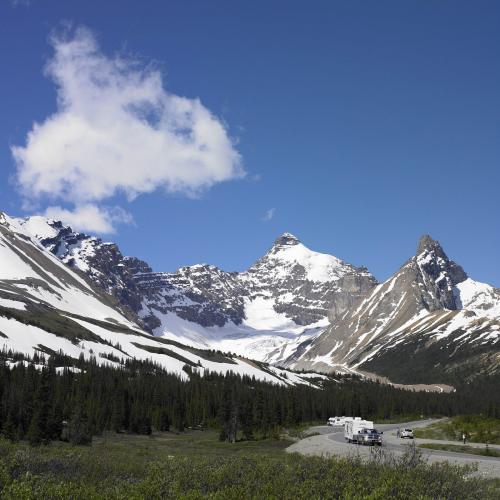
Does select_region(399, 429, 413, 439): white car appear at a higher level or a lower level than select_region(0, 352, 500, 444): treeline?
lower

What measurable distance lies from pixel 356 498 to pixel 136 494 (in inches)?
313

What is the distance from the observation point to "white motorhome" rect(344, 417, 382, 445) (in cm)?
8354

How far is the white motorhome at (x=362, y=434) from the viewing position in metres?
83.5

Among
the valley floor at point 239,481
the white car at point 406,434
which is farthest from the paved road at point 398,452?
the white car at point 406,434

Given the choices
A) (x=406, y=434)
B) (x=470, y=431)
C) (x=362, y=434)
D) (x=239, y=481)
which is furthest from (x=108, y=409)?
(x=239, y=481)

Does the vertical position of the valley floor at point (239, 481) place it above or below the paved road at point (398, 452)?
above

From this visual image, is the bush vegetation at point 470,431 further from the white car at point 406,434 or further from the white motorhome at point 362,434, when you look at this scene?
the white motorhome at point 362,434

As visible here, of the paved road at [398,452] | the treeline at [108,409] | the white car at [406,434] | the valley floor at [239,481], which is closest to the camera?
the valley floor at [239,481]

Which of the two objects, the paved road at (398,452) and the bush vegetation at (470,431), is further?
the bush vegetation at (470,431)

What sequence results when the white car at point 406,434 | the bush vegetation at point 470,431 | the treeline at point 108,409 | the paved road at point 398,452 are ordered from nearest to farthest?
the paved road at point 398,452 → the bush vegetation at point 470,431 → the white car at point 406,434 → the treeline at point 108,409

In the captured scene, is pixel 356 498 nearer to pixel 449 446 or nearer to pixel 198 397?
pixel 449 446

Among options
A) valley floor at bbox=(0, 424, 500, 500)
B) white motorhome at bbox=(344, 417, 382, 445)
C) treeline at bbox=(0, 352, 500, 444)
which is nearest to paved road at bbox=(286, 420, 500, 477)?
white motorhome at bbox=(344, 417, 382, 445)

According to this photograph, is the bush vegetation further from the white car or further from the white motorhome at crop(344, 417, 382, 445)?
the white motorhome at crop(344, 417, 382, 445)

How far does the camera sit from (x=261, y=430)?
145875 mm
